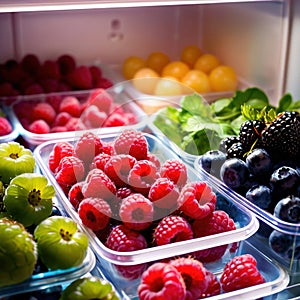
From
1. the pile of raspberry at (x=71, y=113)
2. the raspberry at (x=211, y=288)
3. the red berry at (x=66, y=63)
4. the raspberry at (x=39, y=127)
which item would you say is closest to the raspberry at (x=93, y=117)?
the pile of raspberry at (x=71, y=113)

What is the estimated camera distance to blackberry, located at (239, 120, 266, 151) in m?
1.11

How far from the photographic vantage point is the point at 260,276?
936 millimetres

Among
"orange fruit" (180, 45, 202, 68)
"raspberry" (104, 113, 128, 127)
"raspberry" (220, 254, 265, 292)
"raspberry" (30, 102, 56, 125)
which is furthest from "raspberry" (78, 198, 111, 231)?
"orange fruit" (180, 45, 202, 68)

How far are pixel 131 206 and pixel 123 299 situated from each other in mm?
145

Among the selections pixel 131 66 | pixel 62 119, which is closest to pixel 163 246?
pixel 62 119

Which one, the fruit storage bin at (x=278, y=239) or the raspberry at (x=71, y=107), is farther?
the raspberry at (x=71, y=107)

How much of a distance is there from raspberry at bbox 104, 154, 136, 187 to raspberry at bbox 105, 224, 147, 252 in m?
0.09

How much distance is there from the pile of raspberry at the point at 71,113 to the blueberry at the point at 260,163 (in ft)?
1.37

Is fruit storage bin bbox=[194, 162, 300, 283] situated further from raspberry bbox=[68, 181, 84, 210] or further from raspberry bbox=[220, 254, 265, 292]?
raspberry bbox=[68, 181, 84, 210]

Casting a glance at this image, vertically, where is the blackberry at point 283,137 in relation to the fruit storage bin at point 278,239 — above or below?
above

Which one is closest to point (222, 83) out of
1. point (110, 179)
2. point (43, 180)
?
point (110, 179)

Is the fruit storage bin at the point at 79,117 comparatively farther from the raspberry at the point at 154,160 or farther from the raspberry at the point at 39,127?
the raspberry at the point at 154,160

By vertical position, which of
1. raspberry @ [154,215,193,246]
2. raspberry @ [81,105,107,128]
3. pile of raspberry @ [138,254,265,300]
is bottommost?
pile of raspberry @ [138,254,265,300]

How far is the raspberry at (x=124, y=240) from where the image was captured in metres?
0.92
